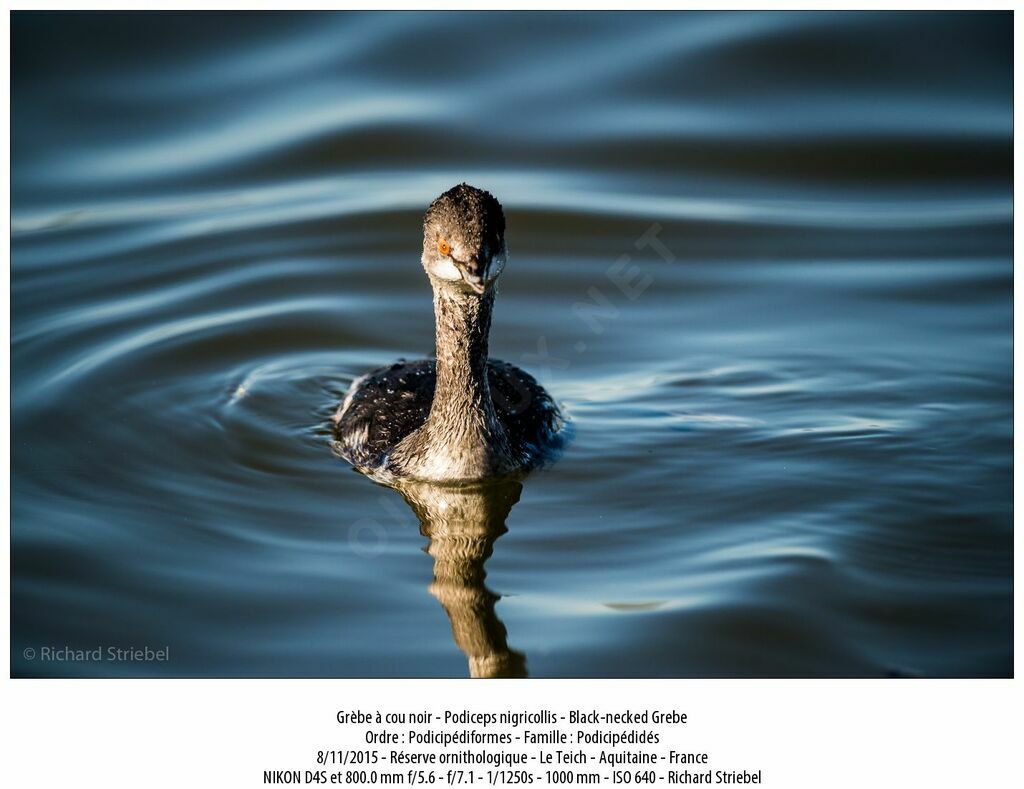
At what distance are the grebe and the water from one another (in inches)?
9.3

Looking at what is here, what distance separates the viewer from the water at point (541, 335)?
22.8 ft

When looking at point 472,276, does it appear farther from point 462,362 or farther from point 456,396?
point 456,396

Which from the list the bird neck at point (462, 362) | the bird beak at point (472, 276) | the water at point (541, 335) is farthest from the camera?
the bird neck at point (462, 362)

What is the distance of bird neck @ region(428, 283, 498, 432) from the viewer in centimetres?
796

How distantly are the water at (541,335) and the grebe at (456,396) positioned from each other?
235mm

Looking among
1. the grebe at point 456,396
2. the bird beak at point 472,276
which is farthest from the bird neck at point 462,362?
the bird beak at point 472,276

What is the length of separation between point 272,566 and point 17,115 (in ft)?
29.4

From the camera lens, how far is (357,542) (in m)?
7.71

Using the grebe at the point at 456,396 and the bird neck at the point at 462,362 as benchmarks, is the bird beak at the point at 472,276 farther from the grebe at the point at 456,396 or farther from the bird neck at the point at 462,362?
the bird neck at the point at 462,362

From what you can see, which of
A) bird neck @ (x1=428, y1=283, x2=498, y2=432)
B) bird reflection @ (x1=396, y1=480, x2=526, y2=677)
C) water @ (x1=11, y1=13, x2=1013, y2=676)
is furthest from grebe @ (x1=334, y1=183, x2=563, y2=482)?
water @ (x1=11, y1=13, x2=1013, y2=676)

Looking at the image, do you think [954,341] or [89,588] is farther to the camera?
[954,341]

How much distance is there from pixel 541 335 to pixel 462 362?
2.81m

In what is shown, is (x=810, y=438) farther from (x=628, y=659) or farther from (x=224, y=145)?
(x=224, y=145)

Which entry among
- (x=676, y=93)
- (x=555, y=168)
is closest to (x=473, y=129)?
(x=555, y=168)
